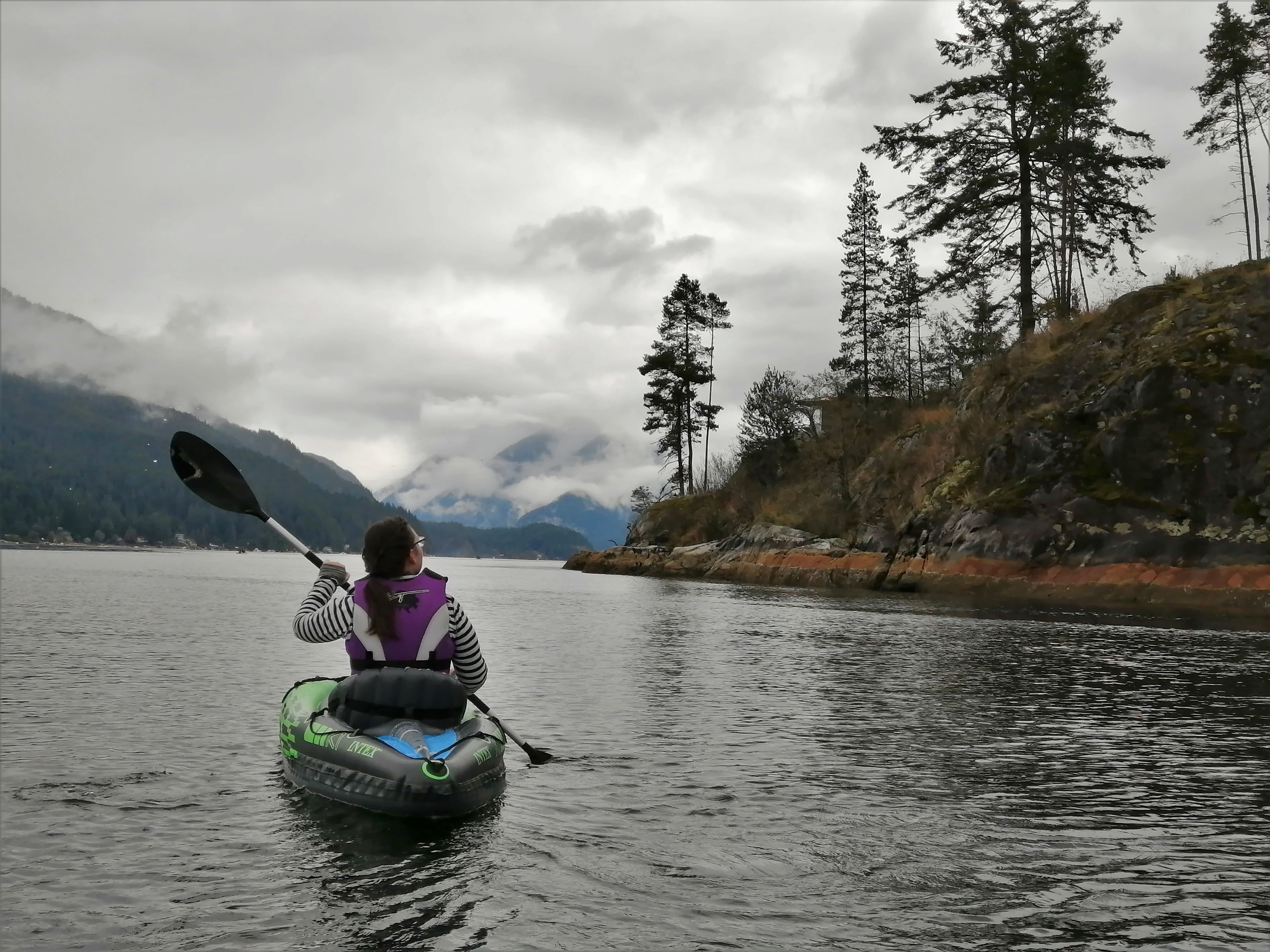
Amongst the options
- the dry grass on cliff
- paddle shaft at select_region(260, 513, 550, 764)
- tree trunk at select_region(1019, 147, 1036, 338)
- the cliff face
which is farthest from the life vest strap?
tree trunk at select_region(1019, 147, 1036, 338)

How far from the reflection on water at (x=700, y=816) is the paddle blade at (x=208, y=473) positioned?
3121 mm

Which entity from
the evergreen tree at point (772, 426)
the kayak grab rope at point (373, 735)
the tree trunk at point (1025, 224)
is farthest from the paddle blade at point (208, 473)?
the evergreen tree at point (772, 426)

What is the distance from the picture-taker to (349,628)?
9.47m

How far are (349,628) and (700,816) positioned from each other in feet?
12.2

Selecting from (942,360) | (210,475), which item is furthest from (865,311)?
(210,475)

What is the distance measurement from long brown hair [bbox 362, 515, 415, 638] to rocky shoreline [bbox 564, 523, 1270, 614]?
1115 inches

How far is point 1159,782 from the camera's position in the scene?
10.3m

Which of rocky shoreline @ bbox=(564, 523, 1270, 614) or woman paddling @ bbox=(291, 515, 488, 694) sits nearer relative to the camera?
woman paddling @ bbox=(291, 515, 488, 694)

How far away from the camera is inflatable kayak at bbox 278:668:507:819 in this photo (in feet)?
28.0

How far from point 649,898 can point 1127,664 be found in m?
15.4

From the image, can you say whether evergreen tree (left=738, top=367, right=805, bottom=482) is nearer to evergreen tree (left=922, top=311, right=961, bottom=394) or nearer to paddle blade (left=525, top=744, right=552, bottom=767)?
evergreen tree (left=922, top=311, right=961, bottom=394)

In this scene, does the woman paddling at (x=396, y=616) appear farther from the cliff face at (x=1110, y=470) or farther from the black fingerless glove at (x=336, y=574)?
the cliff face at (x=1110, y=470)

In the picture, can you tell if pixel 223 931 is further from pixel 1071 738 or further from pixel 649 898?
pixel 1071 738

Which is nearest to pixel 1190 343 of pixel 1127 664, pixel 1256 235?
pixel 1256 235
